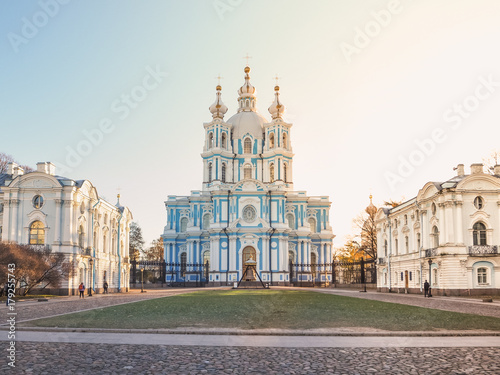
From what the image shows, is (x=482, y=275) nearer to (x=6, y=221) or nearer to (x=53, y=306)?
(x=53, y=306)

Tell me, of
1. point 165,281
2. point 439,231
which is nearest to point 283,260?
point 165,281

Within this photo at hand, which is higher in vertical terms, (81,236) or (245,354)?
(81,236)

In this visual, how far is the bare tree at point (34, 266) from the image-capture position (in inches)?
1383

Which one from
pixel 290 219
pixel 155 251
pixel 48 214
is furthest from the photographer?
pixel 155 251

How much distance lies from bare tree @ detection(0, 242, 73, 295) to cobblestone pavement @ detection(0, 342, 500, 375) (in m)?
24.3

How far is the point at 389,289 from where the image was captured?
54.7 meters

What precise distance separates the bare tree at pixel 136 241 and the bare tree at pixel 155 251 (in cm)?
143

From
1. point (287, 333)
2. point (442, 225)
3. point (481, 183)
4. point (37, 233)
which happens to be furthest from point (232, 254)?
point (287, 333)

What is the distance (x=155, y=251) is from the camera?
361ft

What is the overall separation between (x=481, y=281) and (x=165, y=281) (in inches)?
1774

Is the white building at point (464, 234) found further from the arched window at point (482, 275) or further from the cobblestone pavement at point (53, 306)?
the cobblestone pavement at point (53, 306)

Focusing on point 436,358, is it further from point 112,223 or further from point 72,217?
point 112,223

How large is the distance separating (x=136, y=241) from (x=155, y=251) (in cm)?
445

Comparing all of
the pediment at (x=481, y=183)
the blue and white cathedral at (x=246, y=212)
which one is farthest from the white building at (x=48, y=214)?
the pediment at (x=481, y=183)
